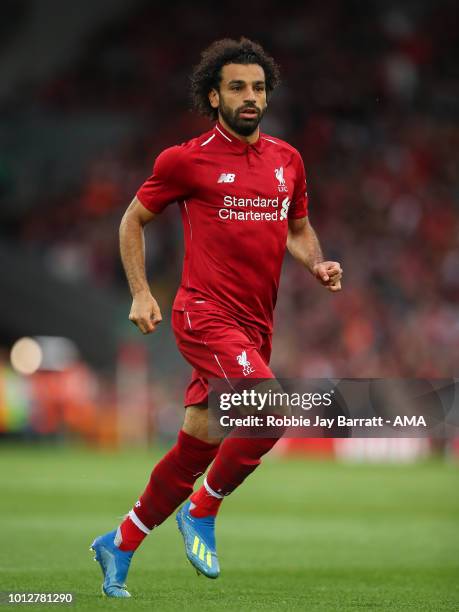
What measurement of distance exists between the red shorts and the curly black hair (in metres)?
1.04

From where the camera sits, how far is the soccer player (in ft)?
19.4

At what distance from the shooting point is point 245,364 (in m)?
5.71

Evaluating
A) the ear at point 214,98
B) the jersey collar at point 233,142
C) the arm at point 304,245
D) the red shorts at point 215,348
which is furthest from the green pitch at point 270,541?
the ear at point 214,98

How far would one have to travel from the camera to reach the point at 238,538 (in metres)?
9.28

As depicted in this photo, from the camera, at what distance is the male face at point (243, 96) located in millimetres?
6012

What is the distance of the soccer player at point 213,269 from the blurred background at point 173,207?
13.0 metres

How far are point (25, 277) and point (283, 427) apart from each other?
19824 mm

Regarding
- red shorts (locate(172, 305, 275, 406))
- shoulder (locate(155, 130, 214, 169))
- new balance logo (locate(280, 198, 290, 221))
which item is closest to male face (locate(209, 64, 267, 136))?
shoulder (locate(155, 130, 214, 169))

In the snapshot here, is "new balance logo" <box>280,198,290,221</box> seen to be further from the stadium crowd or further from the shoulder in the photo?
the stadium crowd

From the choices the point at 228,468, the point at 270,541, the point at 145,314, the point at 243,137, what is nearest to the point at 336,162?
the point at 270,541

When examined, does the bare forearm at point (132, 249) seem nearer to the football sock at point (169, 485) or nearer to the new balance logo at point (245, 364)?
the new balance logo at point (245, 364)

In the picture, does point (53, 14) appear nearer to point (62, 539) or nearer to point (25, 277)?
point (25, 277)

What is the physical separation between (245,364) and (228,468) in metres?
0.53

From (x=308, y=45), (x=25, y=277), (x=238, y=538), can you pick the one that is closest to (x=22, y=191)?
(x=25, y=277)
